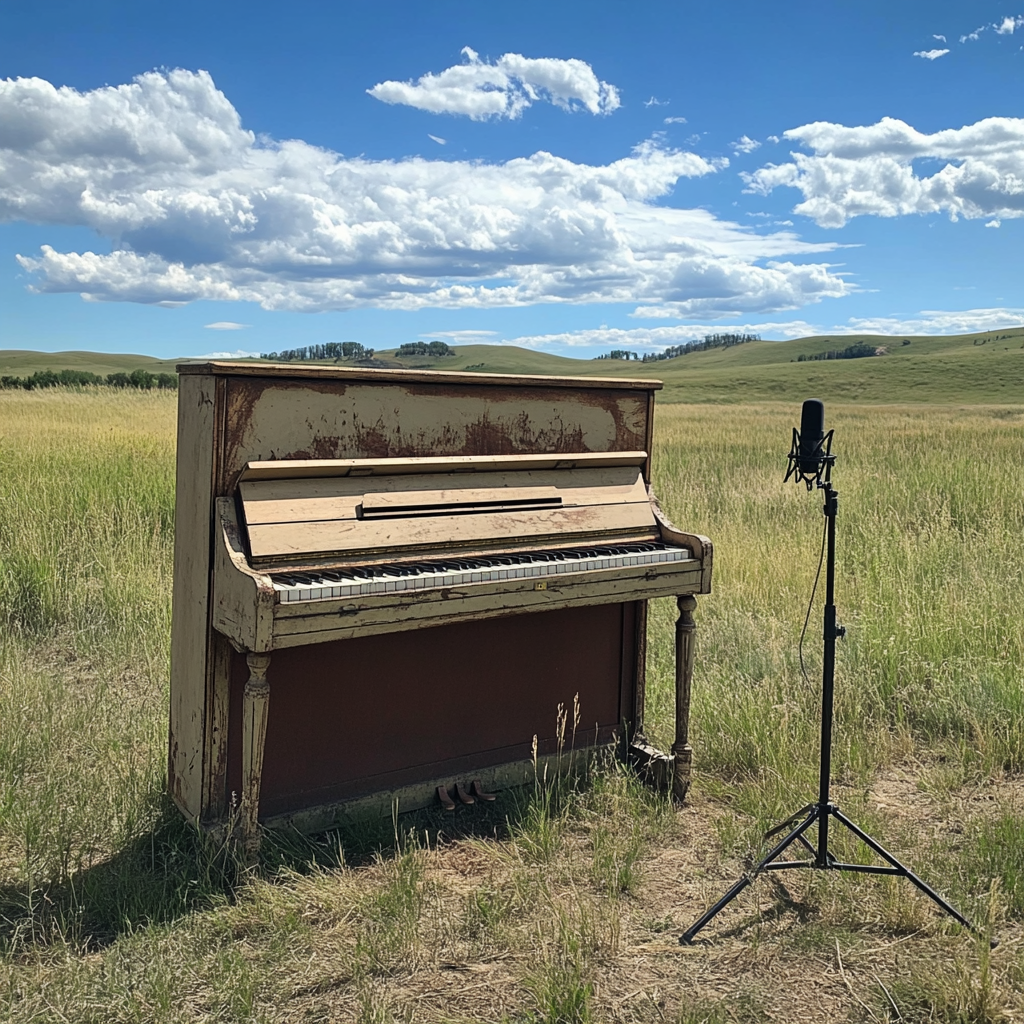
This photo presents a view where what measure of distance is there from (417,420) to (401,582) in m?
0.85

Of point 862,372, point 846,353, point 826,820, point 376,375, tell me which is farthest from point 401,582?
point 846,353

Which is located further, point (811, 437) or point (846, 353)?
point (846, 353)

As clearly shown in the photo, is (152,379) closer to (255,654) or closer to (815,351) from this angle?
(255,654)

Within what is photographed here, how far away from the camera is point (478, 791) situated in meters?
4.21

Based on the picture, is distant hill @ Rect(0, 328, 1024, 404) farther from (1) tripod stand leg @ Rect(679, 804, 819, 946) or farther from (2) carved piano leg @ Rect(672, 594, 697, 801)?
(1) tripod stand leg @ Rect(679, 804, 819, 946)

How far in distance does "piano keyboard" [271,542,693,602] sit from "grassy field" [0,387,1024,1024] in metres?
1.06

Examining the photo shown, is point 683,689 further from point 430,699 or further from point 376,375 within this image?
point 376,375

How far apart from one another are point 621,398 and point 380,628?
1.87 m

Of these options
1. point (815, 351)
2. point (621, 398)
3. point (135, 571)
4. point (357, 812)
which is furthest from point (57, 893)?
point (815, 351)

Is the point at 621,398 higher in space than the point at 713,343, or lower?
lower

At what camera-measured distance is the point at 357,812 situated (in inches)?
156

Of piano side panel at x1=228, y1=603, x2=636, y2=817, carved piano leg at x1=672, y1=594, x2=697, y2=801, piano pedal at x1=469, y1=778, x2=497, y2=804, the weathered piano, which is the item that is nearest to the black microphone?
the weathered piano

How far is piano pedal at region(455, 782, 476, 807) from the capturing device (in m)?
4.11

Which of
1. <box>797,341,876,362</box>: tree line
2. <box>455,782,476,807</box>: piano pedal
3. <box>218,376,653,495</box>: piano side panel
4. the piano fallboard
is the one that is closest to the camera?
the piano fallboard
